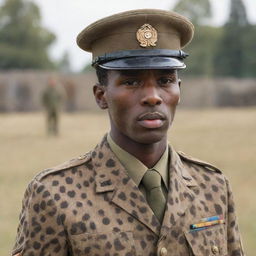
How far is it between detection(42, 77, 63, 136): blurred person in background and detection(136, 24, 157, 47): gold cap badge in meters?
16.6

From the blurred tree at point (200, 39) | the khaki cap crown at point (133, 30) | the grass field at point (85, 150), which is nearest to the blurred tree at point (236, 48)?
the blurred tree at point (200, 39)

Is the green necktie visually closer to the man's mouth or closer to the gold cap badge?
the man's mouth

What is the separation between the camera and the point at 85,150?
13.8 meters

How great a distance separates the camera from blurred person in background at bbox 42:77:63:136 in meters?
19.0

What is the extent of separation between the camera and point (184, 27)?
2.41 meters

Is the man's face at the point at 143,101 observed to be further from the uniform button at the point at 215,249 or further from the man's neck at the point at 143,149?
the uniform button at the point at 215,249

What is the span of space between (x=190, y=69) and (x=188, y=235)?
57516 millimetres

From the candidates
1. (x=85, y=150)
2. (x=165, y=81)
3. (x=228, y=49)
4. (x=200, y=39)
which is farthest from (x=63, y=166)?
(x=200, y=39)

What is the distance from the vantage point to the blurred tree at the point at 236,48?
51.8 m

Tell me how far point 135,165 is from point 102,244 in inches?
13.0

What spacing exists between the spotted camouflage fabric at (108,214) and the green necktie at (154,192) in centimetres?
4

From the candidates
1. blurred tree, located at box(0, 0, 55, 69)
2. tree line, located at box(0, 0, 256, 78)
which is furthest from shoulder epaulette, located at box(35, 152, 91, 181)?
blurred tree, located at box(0, 0, 55, 69)

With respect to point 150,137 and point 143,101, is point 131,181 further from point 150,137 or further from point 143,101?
point 143,101

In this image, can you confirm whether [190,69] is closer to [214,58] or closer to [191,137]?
[214,58]
